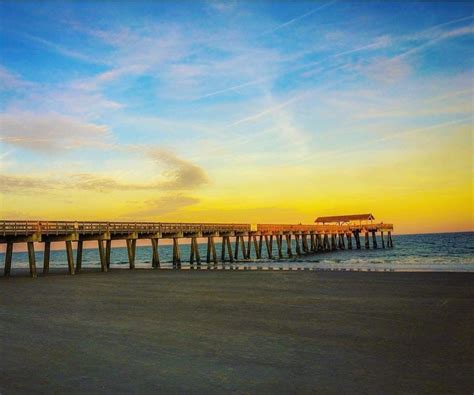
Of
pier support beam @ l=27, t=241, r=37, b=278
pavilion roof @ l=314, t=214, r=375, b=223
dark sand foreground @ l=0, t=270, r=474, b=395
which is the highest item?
pavilion roof @ l=314, t=214, r=375, b=223

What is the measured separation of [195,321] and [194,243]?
34.9 metres

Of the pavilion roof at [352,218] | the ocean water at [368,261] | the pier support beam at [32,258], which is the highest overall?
the pavilion roof at [352,218]

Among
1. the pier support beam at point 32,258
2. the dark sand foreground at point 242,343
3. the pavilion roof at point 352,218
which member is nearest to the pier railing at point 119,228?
the pier support beam at point 32,258

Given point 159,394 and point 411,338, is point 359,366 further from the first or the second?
point 159,394

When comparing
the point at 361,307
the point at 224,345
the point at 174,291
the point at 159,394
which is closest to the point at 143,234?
the point at 174,291

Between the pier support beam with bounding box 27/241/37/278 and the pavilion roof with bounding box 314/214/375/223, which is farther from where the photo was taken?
the pavilion roof with bounding box 314/214/375/223

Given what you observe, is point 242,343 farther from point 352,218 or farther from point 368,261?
point 352,218

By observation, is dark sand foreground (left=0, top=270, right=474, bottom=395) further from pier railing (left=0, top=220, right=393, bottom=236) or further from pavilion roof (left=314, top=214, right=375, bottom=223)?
pavilion roof (left=314, top=214, right=375, bottom=223)

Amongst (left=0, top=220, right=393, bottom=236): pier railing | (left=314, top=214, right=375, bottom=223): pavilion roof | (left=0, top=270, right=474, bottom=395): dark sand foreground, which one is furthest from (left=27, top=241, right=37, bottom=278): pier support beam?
(left=314, top=214, right=375, bottom=223): pavilion roof

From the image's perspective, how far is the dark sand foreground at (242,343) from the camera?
6.49m

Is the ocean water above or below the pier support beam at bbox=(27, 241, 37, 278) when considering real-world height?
below

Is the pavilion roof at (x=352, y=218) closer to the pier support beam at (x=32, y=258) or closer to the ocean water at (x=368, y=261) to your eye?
the ocean water at (x=368, y=261)

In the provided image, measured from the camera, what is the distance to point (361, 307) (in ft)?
44.3

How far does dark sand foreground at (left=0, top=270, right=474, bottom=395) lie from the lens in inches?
255
